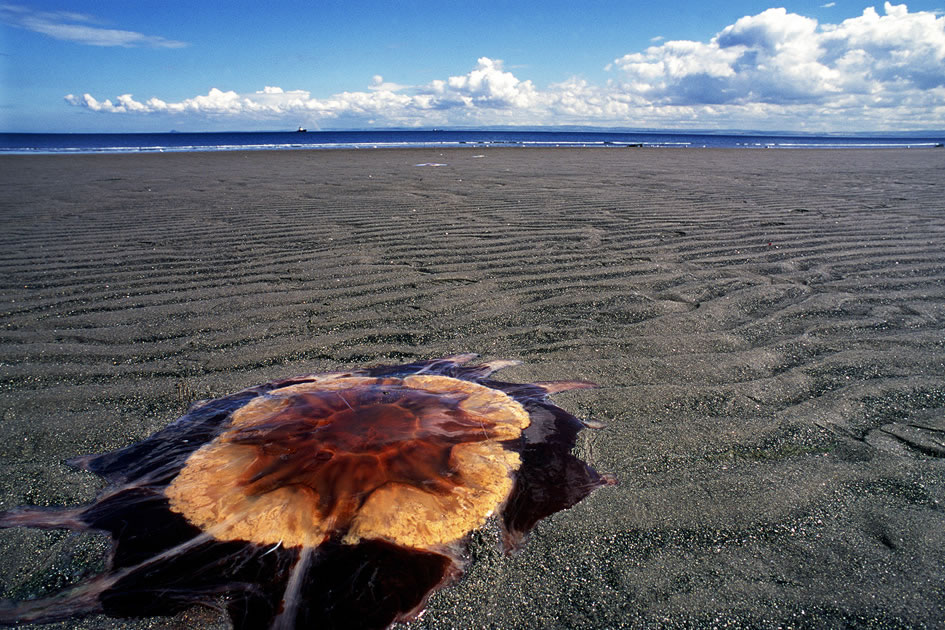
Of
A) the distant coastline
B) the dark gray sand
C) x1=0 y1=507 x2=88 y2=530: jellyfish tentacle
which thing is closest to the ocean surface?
the distant coastline

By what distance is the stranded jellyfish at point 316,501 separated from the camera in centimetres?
148

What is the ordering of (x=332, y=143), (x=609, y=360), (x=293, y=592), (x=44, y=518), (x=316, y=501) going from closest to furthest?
(x=293, y=592) → (x=316, y=501) → (x=44, y=518) → (x=609, y=360) → (x=332, y=143)

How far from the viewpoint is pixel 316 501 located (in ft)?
5.67

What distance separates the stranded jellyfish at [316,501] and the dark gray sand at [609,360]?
79mm

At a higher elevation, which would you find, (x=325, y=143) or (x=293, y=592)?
(x=325, y=143)

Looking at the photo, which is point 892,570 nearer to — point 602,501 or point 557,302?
point 602,501

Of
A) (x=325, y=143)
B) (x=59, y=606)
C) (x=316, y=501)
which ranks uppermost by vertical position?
(x=325, y=143)

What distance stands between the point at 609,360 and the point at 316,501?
72.6 inches

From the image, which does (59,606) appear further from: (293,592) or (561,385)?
(561,385)

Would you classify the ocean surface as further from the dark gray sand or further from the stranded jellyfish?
the stranded jellyfish

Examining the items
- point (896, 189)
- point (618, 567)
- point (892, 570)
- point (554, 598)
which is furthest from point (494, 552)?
point (896, 189)

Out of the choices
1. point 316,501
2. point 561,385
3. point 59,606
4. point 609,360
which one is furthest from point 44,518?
point 609,360

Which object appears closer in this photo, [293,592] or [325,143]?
[293,592]

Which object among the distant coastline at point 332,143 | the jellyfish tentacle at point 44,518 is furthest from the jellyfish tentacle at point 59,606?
the distant coastline at point 332,143
